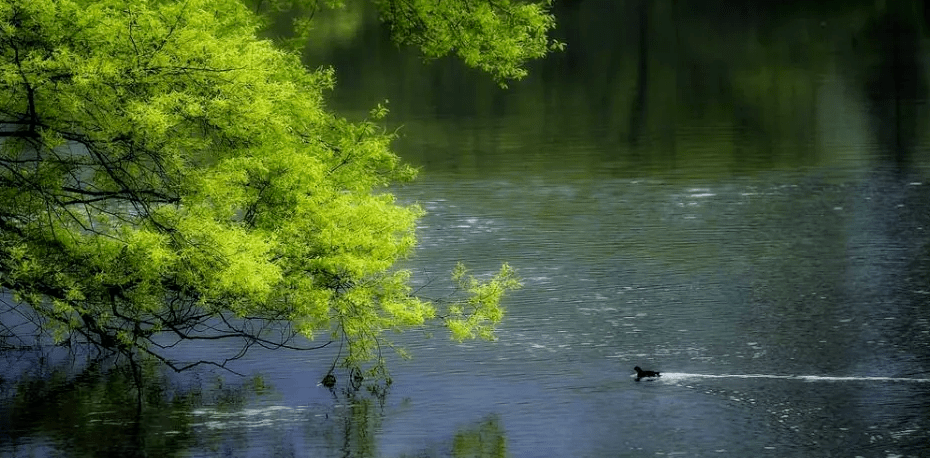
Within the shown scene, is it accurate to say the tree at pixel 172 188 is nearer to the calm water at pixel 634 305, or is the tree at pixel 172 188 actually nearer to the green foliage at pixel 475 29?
the calm water at pixel 634 305

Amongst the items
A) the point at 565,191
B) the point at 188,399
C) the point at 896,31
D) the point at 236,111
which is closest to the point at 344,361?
the point at 188,399

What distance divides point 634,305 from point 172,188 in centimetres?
945

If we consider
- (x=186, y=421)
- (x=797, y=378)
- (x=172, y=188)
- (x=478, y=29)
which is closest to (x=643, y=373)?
(x=797, y=378)

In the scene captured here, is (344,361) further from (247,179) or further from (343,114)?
(343,114)

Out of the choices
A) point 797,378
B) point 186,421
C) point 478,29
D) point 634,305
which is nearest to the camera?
point 186,421

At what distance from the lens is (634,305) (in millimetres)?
30219

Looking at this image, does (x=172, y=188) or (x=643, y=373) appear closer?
(x=172, y=188)

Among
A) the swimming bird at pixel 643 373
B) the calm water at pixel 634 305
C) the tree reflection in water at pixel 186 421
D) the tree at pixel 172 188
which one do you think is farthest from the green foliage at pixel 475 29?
the tree reflection in water at pixel 186 421

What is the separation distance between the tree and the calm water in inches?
50.8

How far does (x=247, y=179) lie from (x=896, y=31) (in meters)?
69.4

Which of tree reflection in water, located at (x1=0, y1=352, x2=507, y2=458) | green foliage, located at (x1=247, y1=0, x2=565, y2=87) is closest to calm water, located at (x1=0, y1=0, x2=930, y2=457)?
tree reflection in water, located at (x1=0, y1=352, x2=507, y2=458)

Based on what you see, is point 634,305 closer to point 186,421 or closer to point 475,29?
point 475,29

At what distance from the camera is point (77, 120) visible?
23.0 meters

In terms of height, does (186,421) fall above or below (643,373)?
below
